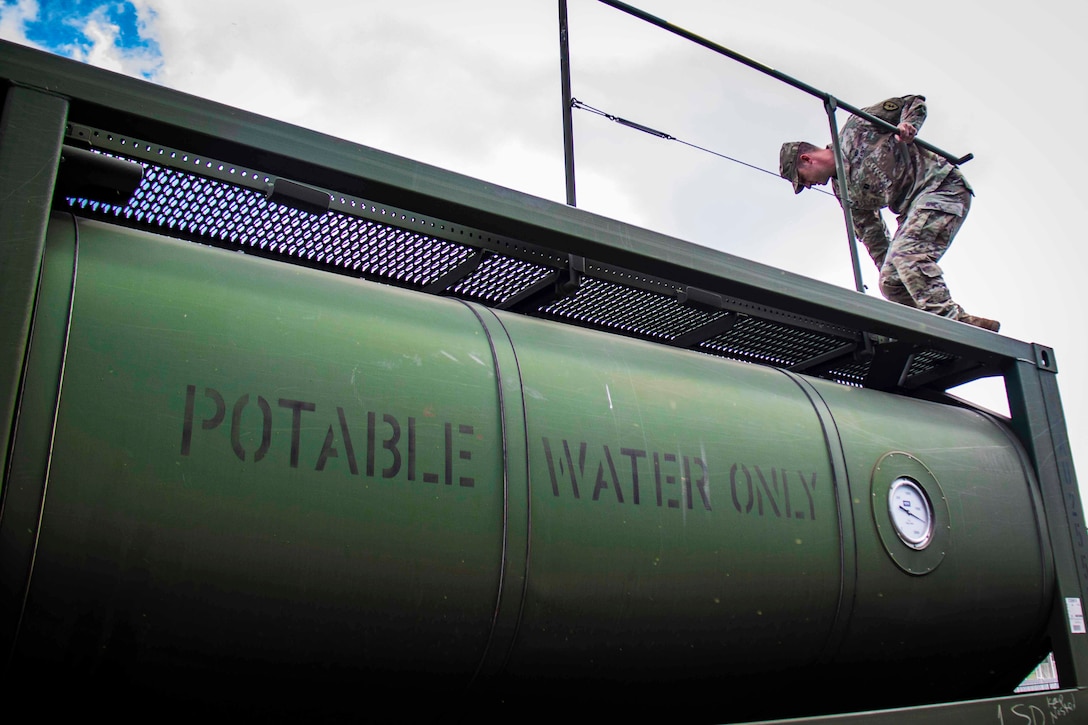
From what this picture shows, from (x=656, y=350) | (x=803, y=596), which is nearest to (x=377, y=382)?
(x=656, y=350)

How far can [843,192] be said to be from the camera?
3912 mm

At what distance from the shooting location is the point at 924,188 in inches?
173

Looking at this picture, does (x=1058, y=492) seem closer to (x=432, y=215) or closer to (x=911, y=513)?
(x=911, y=513)

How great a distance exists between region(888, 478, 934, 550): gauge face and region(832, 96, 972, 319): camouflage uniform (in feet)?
3.67

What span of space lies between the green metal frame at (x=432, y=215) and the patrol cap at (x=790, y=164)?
1.09 m

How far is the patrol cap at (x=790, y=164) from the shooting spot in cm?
425

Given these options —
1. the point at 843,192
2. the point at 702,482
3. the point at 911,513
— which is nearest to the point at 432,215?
the point at 702,482

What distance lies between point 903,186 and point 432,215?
291cm

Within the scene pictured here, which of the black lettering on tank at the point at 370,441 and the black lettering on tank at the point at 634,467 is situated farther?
the black lettering on tank at the point at 634,467

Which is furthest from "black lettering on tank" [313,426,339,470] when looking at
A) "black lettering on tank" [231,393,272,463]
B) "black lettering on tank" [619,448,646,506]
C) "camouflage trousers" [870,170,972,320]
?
"camouflage trousers" [870,170,972,320]

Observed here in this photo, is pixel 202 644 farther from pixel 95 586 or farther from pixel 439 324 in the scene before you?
pixel 439 324

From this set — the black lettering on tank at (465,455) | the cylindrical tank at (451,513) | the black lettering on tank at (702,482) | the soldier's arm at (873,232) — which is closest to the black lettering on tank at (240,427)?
the cylindrical tank at (451,513)

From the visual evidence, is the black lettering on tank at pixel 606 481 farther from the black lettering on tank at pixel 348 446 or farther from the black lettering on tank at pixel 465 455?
the black lettering on tank at pixel 348 446

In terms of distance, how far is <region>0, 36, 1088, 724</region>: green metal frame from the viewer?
1.76 meters
